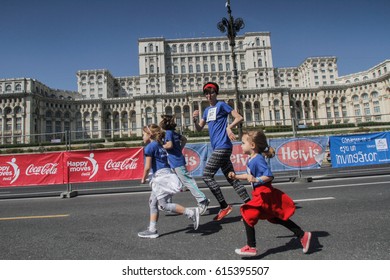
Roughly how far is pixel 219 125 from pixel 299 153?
5.41m

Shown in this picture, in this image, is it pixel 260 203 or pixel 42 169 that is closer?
pixel 260 203

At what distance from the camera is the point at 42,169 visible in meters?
7.99

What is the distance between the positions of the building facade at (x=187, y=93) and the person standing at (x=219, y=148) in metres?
71.2

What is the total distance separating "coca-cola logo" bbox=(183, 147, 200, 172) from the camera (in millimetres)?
8648

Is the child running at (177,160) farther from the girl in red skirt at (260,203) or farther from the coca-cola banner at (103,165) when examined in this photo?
the coca-cola banner at (103,165)

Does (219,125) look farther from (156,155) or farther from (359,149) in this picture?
(359,149)

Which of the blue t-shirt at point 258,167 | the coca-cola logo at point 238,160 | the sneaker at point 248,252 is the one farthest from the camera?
the coca-cola logo at point 238,160

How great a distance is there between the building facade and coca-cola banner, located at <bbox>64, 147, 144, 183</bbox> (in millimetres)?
68102

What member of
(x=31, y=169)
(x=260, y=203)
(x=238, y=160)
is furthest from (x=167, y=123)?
(x=31, y=169)

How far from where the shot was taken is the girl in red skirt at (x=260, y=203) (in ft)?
8.05

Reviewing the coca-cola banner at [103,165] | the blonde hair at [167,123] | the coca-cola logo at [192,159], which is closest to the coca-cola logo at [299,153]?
the coca-cola logo at [192,159]

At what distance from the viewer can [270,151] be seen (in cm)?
286

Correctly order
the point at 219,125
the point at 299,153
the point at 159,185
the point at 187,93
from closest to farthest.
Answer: the point at 159,185 < the point at 219,125 < the point at 299,153 < the point at 187,93
